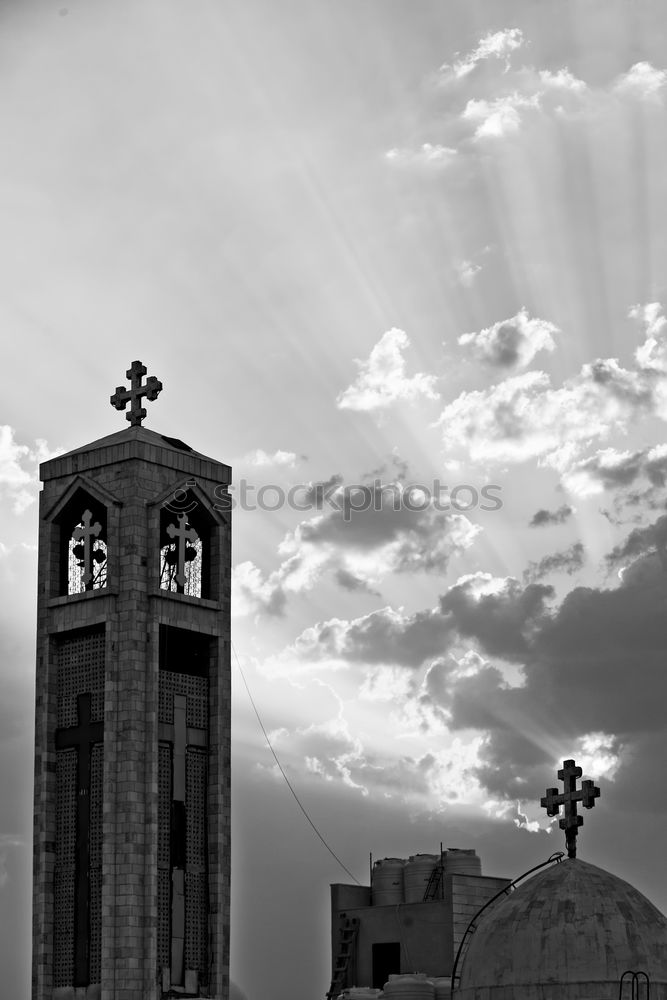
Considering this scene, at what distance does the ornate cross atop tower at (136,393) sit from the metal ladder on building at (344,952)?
29.7 metres

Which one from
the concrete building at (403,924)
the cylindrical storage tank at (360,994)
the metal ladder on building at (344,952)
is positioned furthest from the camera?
the metal ladder on building at (344,952)

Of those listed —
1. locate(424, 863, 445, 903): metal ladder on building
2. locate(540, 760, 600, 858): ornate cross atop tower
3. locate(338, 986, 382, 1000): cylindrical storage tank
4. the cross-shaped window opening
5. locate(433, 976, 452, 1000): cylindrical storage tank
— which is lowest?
locate(338, 986, 382, 1000): cylindrical storage tank

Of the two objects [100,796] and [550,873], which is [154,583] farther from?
[550,873]

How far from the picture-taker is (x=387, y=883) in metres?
92.8

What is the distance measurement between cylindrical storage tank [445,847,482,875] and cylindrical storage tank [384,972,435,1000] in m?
11.2

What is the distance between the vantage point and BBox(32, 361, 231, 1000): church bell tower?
71688mm

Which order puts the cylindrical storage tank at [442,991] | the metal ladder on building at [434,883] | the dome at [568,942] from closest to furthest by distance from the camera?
the dome at [568,942], the cylindrical storage tank at [442,991], the metal ladder on building at [434,883]

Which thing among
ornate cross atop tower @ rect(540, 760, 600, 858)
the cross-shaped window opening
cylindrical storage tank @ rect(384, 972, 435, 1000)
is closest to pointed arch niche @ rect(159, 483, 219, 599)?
the cross-shaped window opening

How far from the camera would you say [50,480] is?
260 ft

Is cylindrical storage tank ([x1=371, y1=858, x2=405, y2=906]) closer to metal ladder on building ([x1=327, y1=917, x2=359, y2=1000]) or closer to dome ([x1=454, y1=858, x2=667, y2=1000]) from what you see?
metal ladder on building ([x1=327, y1=917, x2=359, y2=1000])

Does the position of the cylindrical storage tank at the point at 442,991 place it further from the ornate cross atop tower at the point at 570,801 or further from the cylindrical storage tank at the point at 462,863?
the ornate cross atop tower at the point at 570,801

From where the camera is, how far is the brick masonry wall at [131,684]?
71.1 meters

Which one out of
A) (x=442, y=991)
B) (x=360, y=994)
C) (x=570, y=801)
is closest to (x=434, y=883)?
(x=360, y=994)

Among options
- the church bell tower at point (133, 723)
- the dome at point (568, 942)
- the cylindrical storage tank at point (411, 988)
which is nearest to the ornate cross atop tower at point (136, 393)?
the church bell tower at point (133, 723)
